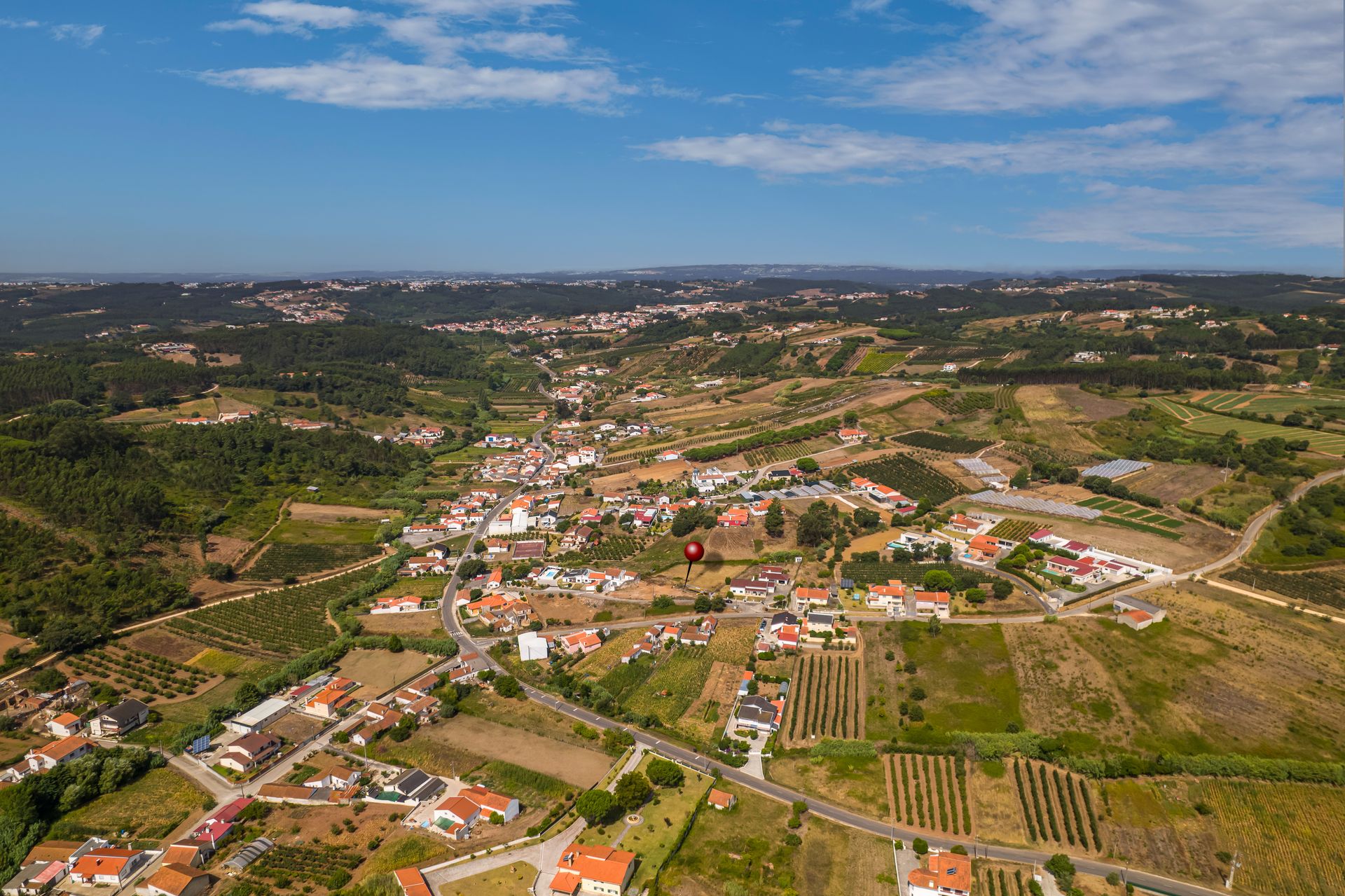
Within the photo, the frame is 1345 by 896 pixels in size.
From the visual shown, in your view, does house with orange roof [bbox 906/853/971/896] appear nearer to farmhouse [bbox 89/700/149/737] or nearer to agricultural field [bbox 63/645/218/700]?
farmhouse [bbox 89/700/149/737]

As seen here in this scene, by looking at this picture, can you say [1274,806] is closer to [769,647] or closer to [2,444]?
[769,647]

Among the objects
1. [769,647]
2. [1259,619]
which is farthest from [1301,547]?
[769,647]

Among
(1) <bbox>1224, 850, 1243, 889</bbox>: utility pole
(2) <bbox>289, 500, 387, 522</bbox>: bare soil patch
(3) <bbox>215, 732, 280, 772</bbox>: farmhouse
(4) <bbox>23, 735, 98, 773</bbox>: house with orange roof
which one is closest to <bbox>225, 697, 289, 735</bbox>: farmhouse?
(3) <bbox>215, 732, 280, 772</bbox>: farmhouse

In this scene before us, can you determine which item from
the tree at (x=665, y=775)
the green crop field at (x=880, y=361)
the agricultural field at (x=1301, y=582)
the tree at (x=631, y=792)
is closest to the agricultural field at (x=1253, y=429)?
the agricultural field at (x=1301, y=582)

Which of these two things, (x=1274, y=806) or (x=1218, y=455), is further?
(x=1218, y=455)

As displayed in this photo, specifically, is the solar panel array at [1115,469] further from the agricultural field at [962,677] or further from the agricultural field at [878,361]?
the agricultural field at [878,361]

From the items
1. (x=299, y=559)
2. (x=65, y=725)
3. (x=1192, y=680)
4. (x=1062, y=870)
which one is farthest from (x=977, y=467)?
(x=65, y=725)
